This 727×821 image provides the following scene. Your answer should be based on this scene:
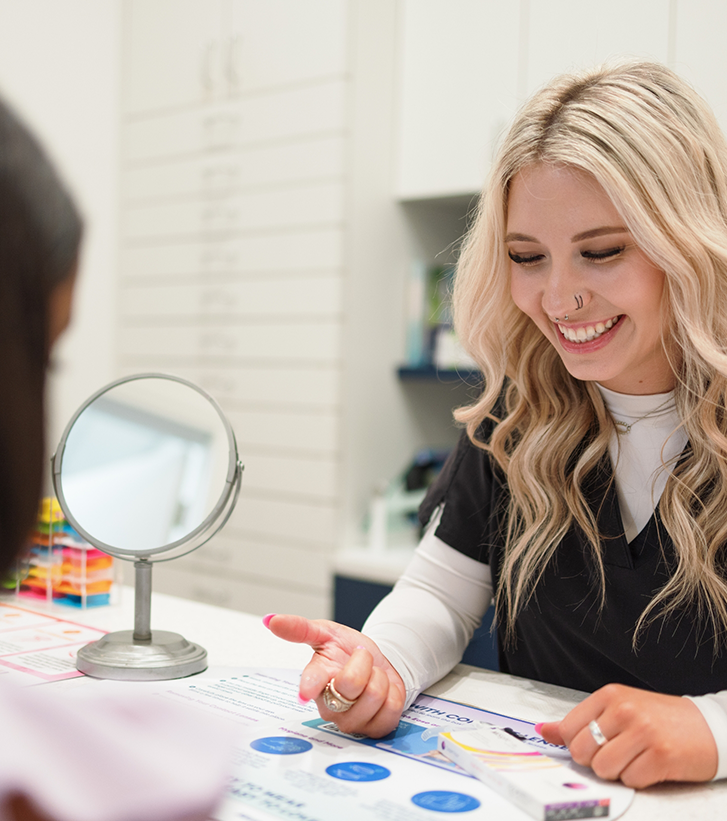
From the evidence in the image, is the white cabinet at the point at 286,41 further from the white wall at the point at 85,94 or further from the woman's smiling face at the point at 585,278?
the woman's smiling face at the point at 585,278

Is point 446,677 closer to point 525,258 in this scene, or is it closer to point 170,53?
point 525,258

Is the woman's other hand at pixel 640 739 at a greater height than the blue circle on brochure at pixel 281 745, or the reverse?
the woman's other hand at pixel 640 739

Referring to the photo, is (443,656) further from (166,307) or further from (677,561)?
(166,307)

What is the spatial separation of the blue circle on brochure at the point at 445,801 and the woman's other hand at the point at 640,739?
0.12 metres

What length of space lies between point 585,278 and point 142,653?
0.67 meters

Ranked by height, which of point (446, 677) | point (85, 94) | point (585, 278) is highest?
point (85, 94)

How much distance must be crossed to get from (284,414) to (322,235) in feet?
1.75

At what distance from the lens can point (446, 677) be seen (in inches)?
39.4

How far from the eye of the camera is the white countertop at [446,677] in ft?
2.18

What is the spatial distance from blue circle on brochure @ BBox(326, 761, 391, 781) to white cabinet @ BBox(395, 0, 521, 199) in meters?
1.89

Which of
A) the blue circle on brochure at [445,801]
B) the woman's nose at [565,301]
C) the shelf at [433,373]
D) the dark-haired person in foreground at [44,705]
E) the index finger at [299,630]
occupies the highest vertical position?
the woman's nose at [565,301]

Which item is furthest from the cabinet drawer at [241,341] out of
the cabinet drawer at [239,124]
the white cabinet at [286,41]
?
the white cabinet at [286,41]

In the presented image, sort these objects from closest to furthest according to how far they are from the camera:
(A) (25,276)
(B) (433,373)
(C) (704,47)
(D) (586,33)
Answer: (A) (25,276) < (C) (704,47) < (D) (586,33) < (B) (433,373)

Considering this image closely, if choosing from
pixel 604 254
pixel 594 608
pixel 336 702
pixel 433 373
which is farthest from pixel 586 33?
pixel 336 702
